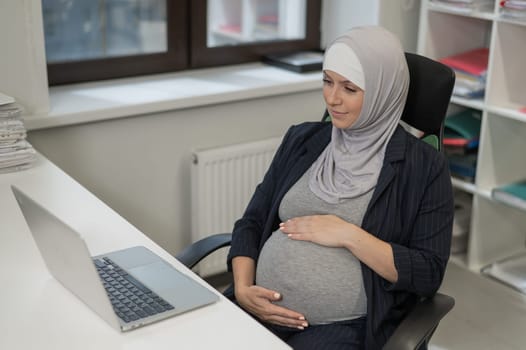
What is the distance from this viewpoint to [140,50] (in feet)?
9.89

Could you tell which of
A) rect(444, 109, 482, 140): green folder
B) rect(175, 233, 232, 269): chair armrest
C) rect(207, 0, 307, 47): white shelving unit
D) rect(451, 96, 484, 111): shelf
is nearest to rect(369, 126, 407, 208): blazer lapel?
rect(175, 233, 232, 269): chair armrest

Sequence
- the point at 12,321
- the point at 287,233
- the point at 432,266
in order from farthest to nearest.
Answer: the point at 287,233
the point at 432,266
the point at 12,321

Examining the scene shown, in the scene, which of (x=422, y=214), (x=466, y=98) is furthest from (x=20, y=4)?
(x=466, y=98)

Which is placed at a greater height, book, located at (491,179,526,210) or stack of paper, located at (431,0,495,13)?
stack of paper, located at (431,0,495,13)

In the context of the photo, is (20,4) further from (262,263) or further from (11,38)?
(262,263)

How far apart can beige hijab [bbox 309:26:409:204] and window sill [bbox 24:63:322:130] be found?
89 cm

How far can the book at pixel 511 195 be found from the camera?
2.98 metres

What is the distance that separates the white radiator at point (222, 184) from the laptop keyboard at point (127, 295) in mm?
1119

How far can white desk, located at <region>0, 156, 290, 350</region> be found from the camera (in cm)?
142

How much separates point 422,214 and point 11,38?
1.34m

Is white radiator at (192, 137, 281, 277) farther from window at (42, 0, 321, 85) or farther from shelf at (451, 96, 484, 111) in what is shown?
shelf at (451, 96, 484, 111)

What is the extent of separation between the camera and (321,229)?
1.85 m

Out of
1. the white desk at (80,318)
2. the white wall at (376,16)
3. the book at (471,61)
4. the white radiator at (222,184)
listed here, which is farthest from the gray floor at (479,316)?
the white desk at (80,318)

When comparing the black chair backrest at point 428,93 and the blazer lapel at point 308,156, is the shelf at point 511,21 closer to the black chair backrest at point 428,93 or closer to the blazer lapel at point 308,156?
the black chair backrest at point 428,93
